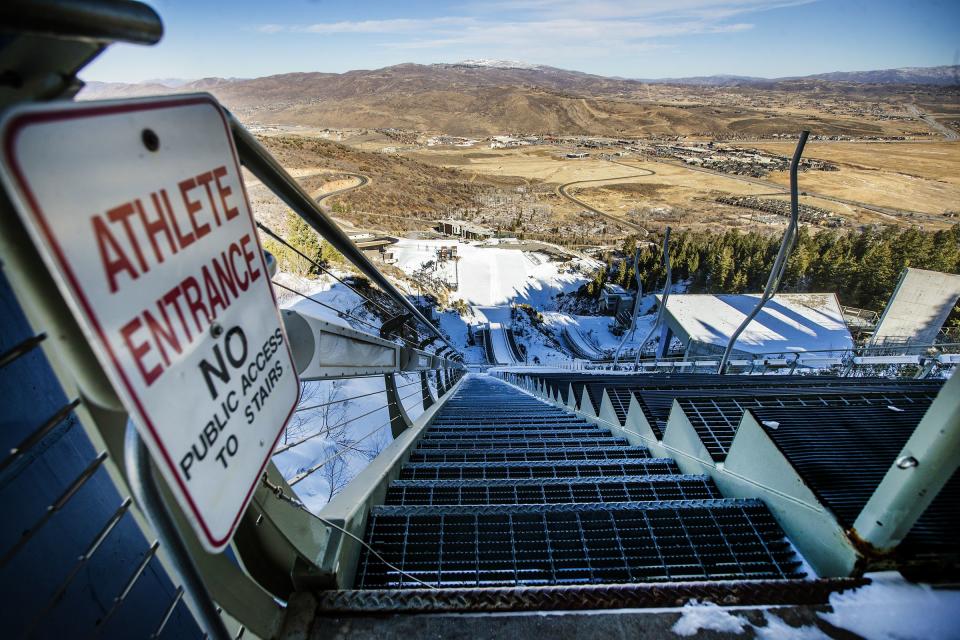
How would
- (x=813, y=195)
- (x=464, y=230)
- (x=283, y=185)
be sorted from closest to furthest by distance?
(x=283, y=185) → (x=464, y=230) → (x=813, y=195)

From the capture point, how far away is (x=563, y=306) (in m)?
31.2

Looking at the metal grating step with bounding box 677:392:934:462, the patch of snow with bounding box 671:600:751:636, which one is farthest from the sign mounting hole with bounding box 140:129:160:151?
the metal grating step with bounding box 677:392:934:462

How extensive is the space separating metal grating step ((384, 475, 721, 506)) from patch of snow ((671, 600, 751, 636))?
1084 millimetres

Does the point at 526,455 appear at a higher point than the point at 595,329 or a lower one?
higher

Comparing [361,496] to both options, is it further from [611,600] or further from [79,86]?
[79,86]

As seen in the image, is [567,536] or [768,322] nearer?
[567,536]

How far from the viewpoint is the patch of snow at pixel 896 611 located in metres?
1.19

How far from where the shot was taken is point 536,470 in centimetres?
282

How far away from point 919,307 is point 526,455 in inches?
866

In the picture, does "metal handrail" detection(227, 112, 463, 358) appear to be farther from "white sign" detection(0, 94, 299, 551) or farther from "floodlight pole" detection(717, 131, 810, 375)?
"floodlight pole" detection(717, 131, 810, 375)

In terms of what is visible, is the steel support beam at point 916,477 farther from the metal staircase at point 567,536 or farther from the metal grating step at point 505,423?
the metal grating step at point 505,423

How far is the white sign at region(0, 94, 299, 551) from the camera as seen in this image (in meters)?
0.46

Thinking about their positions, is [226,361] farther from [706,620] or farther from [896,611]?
[896,611]

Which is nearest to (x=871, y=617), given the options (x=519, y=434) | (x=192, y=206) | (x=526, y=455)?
(x=192, y=206)
